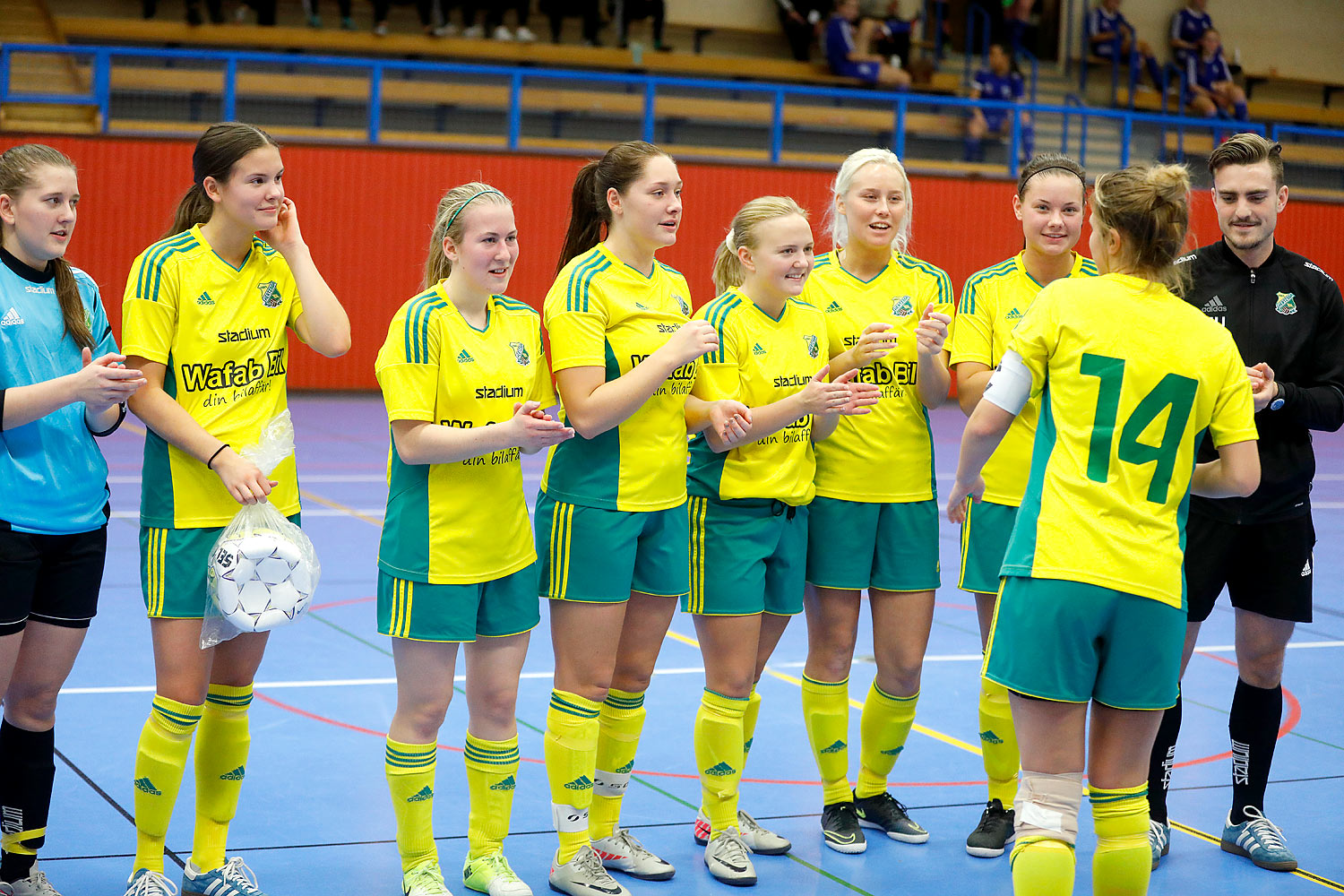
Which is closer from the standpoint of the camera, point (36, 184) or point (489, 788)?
point (36, 184)

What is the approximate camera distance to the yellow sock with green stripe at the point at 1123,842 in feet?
10.8

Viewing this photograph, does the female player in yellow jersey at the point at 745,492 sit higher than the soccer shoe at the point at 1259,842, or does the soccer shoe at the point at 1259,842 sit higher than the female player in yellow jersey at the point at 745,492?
the female player in yellow jersey at the point at 745,492

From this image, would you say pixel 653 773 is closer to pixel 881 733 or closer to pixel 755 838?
pixel 755 838

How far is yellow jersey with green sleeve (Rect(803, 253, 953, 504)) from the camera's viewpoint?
15.1ft

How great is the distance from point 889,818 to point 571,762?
49.8 inches

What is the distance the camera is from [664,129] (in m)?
17.3

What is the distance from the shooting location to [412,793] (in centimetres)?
388

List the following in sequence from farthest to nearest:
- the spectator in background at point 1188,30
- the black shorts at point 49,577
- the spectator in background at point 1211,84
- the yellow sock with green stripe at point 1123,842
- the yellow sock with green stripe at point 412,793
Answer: the spectator in background at point 1188,30, the spectator in background at point 1211,84, the yellow sock with green stripe at point 412,793, the black shorts at point 49,577, the yellow sock with green stripe at point 1123,842

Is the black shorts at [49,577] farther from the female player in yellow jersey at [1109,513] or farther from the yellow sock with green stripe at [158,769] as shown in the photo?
the female player in yellow jersey at [1109,513]

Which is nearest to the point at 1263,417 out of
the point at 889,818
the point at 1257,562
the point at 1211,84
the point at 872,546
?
the point at 1257,562

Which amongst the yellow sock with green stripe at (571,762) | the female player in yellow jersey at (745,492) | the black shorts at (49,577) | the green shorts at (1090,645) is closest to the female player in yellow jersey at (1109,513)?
the green shorts at (1090,645)

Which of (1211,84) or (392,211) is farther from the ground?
(1211,84)

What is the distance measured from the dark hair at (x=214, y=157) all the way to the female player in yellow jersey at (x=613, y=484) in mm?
965

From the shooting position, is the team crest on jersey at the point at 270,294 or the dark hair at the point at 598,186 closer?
the team crest on jersey at the point at 270,294
